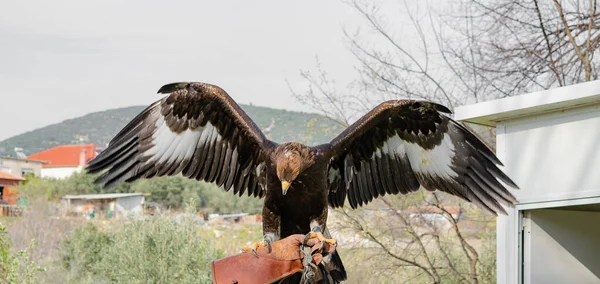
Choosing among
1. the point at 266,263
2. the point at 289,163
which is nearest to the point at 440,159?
the point at 289,163

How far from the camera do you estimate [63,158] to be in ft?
222

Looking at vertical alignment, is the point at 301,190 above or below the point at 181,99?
below

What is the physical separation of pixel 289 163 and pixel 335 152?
0.73 m

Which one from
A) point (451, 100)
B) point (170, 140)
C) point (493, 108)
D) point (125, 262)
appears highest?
point (451, 100)

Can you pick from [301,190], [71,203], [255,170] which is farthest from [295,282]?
[71,203]

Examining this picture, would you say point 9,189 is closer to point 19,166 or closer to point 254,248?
point 19,166

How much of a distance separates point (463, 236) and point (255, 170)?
704cm

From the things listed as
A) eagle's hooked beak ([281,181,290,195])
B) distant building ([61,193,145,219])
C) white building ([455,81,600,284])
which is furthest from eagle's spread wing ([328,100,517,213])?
distant building ([61,193,145,219])

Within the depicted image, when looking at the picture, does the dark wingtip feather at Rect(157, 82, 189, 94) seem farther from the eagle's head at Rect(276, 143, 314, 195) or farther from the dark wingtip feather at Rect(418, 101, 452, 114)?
the dark wingtip feather at Rect(418, 101, 452, 114)

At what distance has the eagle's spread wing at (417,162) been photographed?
4.88 meters

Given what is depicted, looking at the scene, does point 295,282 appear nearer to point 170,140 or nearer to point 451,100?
point 170,140

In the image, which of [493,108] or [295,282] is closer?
[295,282]

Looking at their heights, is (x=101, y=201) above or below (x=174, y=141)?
above

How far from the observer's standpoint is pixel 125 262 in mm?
12367
